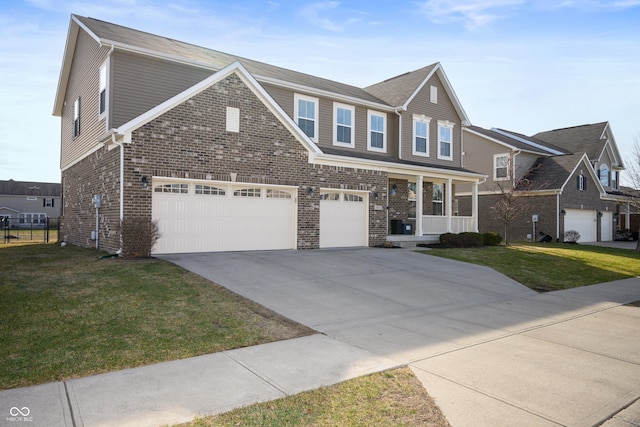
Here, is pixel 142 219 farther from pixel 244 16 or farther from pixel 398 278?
pixel 398 278

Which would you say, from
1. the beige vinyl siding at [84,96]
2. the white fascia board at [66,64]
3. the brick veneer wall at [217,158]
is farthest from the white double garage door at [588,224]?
the white fascia board at [66,64]

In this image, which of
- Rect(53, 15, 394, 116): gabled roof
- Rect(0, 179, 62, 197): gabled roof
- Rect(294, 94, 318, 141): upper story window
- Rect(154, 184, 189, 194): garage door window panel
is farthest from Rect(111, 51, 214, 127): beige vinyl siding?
Rect(0, 179, 62, 197): gabled roof

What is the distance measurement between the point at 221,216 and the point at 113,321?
25.6 feet

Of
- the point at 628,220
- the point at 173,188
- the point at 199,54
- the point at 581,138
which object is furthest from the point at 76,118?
the point at 628,220

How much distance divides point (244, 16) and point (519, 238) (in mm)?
24016

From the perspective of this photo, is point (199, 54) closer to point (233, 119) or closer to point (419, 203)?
point (233, 119)

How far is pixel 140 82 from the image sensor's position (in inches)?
587

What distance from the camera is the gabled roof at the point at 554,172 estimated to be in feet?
92.8

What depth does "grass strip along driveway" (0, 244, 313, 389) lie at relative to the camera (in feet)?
17.3

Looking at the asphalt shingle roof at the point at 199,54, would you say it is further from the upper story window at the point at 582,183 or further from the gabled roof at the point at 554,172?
the upper story window at the point at 582,183

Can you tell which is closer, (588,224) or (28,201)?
(588,224)

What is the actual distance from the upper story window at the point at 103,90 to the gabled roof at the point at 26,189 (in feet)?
189

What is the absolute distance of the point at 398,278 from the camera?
38.0 ft

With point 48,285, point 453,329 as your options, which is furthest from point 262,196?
point 453,329
